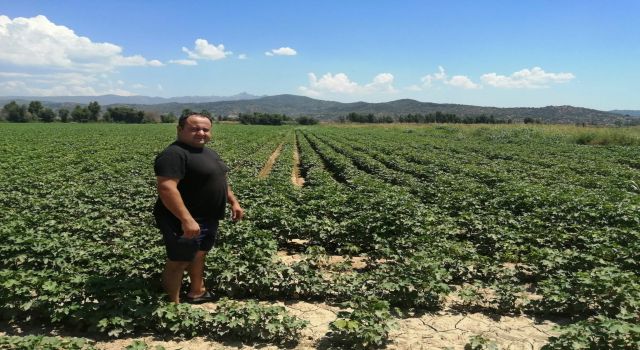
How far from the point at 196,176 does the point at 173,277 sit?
1.20 meters

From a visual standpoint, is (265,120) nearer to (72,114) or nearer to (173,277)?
(72,114)

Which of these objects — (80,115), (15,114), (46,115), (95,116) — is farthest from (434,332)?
(46,115)

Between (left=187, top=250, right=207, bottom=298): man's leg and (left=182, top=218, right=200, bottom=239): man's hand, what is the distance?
73cm

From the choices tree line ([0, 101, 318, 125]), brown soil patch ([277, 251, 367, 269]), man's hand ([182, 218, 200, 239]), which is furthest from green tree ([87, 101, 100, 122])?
man's hand ([182, 218, 200, 239])

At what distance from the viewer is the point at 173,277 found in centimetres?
496

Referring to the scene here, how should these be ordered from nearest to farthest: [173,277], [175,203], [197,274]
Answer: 1. [175,203]
2. [173,277]
3. [197,274]

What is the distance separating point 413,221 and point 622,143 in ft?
128

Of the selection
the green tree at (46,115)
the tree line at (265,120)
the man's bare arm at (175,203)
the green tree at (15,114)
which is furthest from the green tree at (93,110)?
the man's bare arm at (175,203)

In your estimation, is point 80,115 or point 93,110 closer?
point 80,115

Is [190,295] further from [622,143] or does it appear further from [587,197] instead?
[622,143]

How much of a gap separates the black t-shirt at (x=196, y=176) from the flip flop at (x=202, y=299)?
117 centimetres

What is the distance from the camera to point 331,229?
27.3 ft

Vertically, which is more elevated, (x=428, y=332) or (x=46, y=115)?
(x=46, y=115)

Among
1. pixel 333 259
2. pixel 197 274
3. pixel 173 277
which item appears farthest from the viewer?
pixel 333 259
